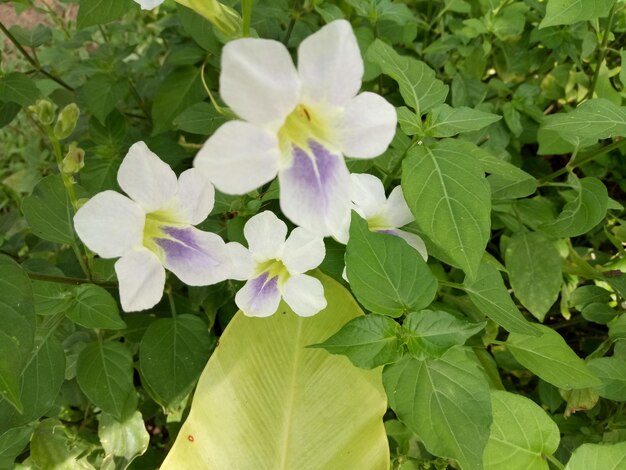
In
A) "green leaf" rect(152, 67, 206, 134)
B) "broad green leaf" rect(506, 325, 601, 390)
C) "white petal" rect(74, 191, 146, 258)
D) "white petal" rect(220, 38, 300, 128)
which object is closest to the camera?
"white petal" rect(220, 38, 300, 128)

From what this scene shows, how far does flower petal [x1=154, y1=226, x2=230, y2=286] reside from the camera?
0.79 meters

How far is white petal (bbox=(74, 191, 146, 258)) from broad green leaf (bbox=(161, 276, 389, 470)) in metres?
0.31

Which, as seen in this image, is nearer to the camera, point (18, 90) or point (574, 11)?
point (574, 11)

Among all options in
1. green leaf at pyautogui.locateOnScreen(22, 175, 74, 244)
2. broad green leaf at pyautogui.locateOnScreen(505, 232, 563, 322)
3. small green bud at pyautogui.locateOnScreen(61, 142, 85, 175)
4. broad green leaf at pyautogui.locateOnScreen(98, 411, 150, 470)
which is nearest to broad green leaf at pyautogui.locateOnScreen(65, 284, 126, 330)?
green leaf at pyautogui.locateOnScreen(22, 175, 74, 244)

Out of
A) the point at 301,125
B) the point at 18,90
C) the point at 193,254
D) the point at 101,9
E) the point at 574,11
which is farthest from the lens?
the point at 18,90

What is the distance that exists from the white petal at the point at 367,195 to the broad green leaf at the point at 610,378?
57cm

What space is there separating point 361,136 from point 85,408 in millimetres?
1257

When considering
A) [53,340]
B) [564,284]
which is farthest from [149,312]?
[564,284]

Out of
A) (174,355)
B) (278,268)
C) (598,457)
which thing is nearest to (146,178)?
(278,268)

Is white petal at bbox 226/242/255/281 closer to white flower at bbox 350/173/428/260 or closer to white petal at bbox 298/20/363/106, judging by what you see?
white flower at bbox 350/173/428/260

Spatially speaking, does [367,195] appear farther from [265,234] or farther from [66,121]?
[66,121]

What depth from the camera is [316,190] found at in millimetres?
644

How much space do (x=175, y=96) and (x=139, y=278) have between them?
2.95 ft

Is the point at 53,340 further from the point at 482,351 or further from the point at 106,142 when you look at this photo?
the point at 482,351
